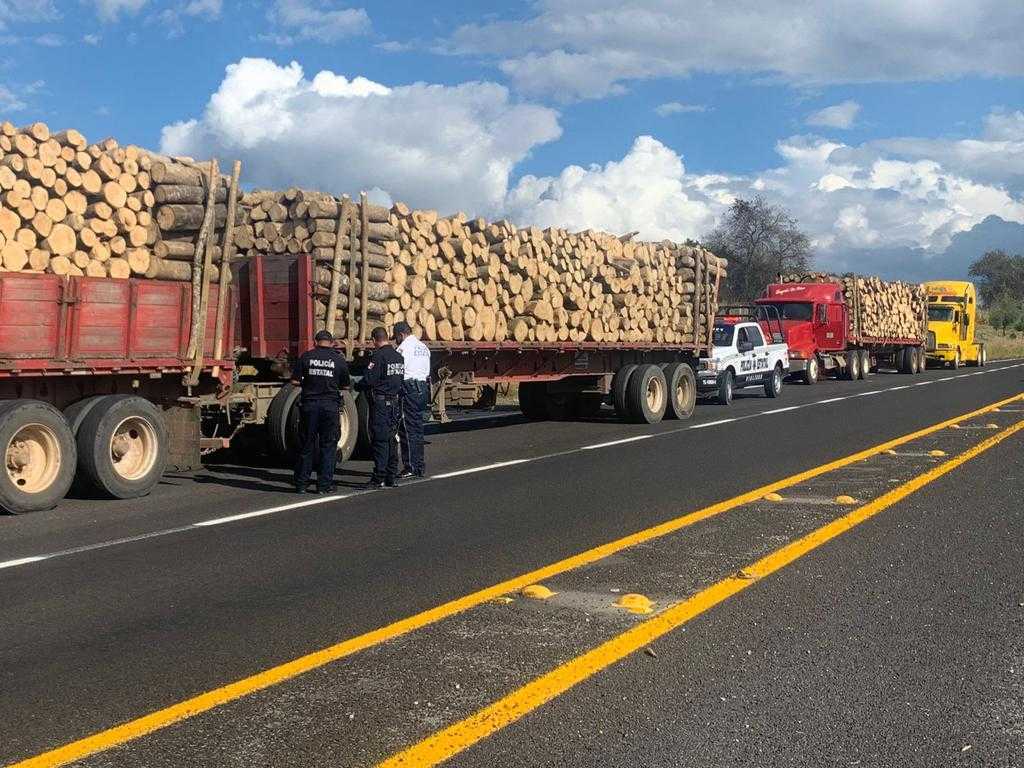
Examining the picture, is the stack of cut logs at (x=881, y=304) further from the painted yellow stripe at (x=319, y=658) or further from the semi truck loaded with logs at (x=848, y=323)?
the painted yellow stripe at (x=319, y=658)

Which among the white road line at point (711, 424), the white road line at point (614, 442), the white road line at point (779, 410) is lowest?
the white road line at point (614, 442)

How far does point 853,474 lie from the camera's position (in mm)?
11492

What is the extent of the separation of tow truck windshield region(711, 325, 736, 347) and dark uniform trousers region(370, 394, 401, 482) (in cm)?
1402

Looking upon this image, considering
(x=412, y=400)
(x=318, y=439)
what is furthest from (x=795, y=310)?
(x=318, y=439)

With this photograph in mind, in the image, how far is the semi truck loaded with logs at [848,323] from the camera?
32781mm

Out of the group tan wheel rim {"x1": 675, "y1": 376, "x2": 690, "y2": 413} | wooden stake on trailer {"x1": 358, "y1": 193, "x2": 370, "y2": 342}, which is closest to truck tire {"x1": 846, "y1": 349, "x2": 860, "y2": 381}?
tan wheel rim {"x1": 675, "y1": 376, "x2": 690, "y2": 413}

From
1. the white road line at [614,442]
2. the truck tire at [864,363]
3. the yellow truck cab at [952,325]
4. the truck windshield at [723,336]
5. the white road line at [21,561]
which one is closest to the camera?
the white road line at [21,561]

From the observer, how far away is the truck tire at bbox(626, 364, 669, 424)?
18.9m

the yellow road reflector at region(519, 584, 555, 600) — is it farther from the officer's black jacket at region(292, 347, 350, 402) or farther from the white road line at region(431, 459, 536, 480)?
the white road line at region(431, 459, 536, 480)

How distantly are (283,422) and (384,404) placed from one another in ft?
5.55

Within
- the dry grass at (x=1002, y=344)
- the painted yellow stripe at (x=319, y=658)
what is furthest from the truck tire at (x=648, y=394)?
the dry grass at (x=1002, y=344)

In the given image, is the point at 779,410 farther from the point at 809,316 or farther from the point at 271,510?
the point at 271,510

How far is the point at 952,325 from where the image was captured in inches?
1820

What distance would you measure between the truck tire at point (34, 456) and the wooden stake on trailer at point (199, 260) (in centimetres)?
167
